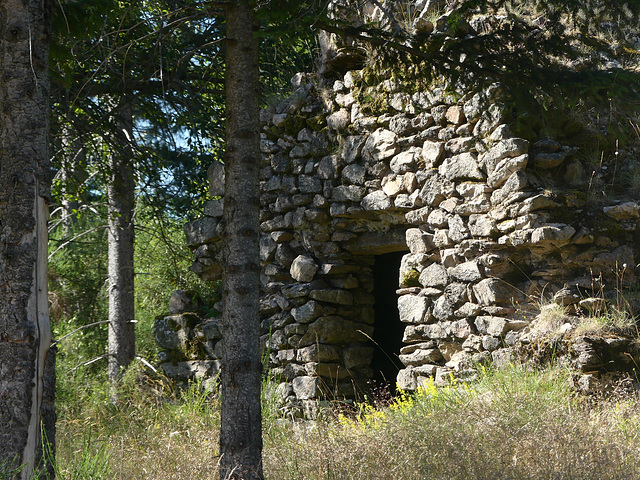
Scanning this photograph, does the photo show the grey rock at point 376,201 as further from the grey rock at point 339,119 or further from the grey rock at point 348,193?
the grey rock at point 339,119

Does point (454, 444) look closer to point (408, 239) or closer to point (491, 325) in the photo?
point (491, 325)

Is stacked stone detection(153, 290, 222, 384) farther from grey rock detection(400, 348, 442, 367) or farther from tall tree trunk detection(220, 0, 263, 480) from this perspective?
tall tree trunk detection(220, 0, 263, 480)

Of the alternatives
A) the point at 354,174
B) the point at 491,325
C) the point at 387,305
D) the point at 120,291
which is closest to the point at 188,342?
the point at 120,291

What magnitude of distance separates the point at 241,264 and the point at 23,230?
1284 millimetres

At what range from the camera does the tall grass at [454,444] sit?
3.57 meters

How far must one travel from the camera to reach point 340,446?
422 centimetres

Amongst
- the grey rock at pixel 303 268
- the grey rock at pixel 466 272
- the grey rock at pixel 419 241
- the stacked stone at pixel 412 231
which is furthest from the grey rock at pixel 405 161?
the grey rock at pixel 303 268

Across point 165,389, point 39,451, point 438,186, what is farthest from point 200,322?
point 39,451

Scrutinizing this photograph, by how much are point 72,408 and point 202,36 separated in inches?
195

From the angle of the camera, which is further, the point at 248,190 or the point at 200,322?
the point at 200,322

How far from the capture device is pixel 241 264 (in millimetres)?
3986

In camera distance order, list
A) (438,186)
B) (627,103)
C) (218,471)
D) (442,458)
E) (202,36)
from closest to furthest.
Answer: (442,458), (218,471), (627,103), (438,186), (202,36)

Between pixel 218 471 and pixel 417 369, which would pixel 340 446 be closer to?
pixel 218 471

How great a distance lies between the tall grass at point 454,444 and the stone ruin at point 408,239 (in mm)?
499
